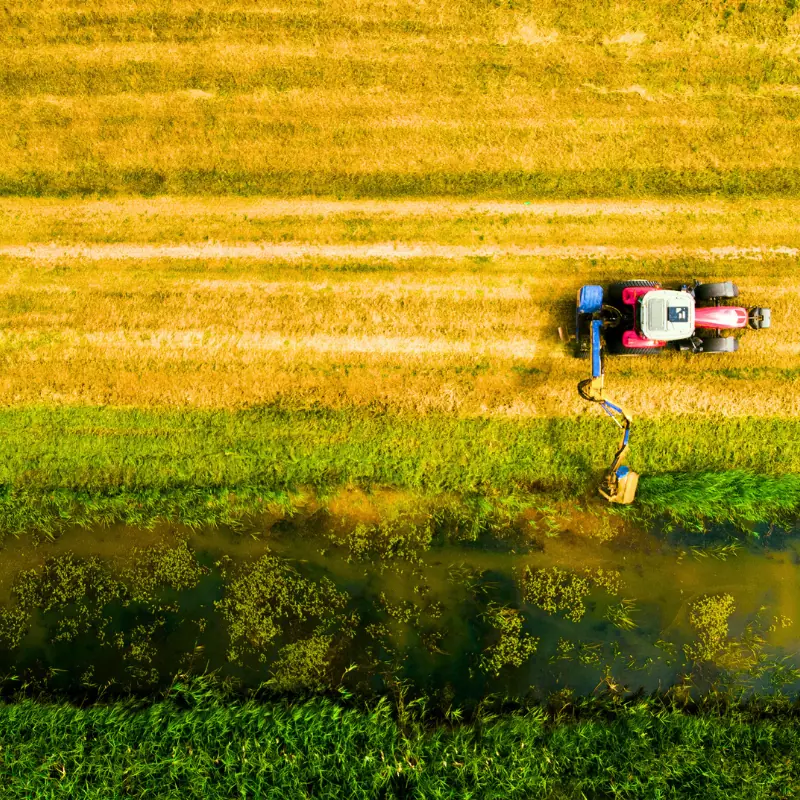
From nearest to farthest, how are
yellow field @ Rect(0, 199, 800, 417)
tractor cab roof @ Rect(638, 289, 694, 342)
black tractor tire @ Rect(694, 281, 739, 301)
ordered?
tractor cab roof @ Rect(638, 289, 694, 342) < black tractor tire @ Rect(694, 281, 739, 301) < yellow field @ Rect(0, 199, 800, 417)

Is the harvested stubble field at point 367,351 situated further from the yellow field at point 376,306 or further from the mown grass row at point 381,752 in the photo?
the mown grass row at point 381,752

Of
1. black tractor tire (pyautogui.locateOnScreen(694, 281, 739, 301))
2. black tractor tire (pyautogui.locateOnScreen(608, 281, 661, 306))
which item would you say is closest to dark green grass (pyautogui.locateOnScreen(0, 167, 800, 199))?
black tractor tire (pyautogui.locateOnScreen(608, 281, 661, 306))

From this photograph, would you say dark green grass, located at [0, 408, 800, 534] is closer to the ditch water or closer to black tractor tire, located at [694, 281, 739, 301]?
the ditch water

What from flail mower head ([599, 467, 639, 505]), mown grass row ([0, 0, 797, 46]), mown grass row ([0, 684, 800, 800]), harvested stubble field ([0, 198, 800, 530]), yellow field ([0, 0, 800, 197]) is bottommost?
mown grass row ([0, 684, 800, 800])

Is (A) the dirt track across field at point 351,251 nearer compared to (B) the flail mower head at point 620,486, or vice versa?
(B) the flail mower head at point 620,486

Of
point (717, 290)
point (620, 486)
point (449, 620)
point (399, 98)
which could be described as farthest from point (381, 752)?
point (399, 98)

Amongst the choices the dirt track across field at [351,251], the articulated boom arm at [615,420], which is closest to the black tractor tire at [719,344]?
the articulated boom arm at [615,420]

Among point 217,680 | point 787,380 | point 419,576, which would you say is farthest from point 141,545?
point 787,380
